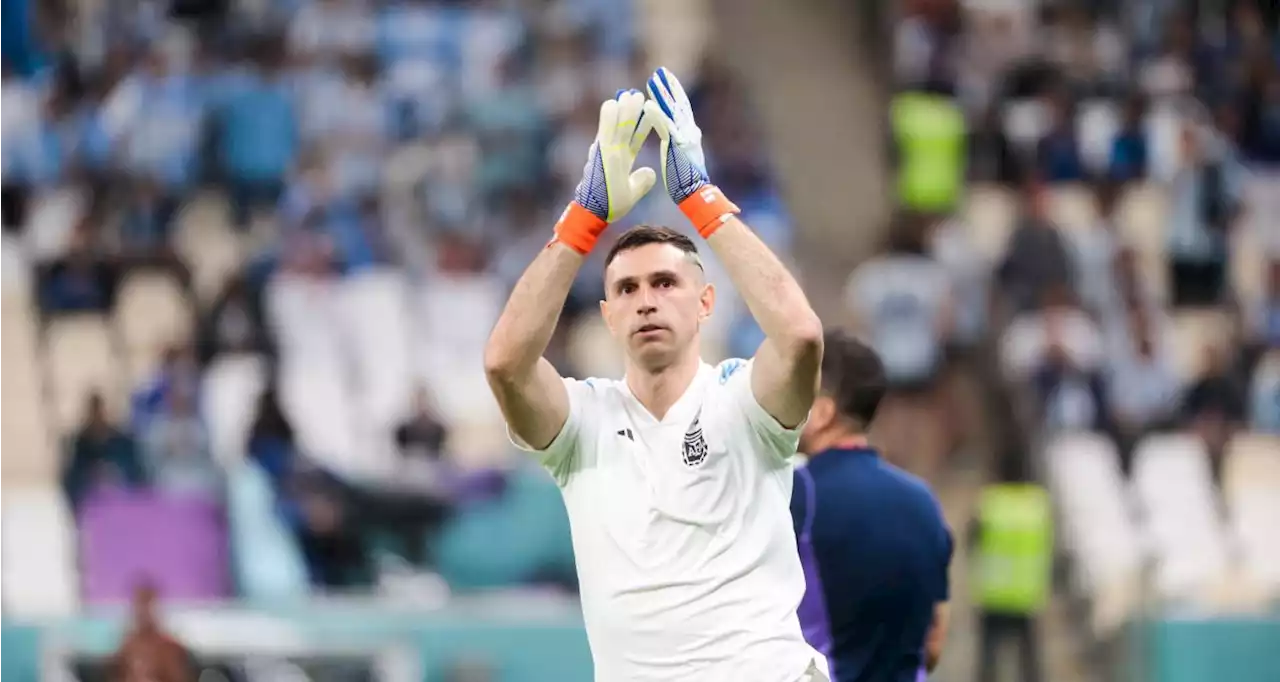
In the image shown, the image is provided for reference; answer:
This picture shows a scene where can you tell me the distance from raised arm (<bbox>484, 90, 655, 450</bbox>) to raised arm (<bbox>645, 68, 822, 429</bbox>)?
0.09m

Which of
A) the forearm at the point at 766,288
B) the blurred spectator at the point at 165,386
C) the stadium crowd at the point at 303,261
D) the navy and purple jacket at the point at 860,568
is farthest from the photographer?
the blurred spectator at the point at 165,386

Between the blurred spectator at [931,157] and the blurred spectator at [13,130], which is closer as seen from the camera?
the blurred spectator at [13,130]

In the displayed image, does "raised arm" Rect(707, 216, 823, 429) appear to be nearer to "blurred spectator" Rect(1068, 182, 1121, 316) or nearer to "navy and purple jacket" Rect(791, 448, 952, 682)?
"navy and purple jacket" Rect(791, 448, 952, 682)

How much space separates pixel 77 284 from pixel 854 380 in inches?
368

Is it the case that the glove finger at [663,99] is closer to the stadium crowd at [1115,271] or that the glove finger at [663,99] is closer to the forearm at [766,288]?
the forearm at [766,288]

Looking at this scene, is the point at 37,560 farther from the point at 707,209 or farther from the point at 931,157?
the point at 707,209

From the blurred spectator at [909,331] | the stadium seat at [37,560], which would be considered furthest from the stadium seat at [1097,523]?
the stadium seat at [37,560]

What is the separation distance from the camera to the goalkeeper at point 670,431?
4.70 m

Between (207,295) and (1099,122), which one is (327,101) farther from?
(1099,122)

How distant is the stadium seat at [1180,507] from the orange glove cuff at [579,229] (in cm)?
893

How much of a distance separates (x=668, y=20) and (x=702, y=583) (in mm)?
13986

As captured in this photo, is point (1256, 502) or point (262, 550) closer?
point (262, 550)

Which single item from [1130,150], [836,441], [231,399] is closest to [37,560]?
[231,399]

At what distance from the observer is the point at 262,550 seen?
12031mm
